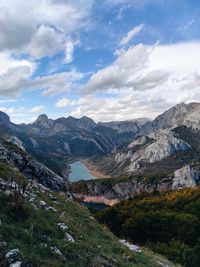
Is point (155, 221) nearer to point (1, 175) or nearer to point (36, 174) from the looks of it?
point (36, 174)

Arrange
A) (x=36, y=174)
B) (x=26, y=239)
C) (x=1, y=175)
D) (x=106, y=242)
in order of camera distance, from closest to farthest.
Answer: (x=26, y=239), (x=106, y=242), (x=1, y=175), (x=36, y=174)

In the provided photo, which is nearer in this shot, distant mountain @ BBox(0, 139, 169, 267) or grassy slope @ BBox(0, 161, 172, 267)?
distant mountain @ BBox(0, 139, 169, 267)

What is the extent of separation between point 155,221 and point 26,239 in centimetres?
5041

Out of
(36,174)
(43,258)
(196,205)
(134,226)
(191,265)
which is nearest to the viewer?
(43,258)

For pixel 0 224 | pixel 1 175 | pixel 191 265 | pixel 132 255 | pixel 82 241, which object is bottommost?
pixel 191 265

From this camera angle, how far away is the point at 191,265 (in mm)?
37656

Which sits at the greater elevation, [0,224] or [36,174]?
[36,174]

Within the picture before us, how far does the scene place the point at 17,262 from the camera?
1259 centimetres

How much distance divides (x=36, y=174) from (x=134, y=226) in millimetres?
24495

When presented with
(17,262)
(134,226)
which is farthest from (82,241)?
(134,226)

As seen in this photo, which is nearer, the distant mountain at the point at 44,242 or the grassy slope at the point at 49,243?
the distant mountain at the point at 44,242

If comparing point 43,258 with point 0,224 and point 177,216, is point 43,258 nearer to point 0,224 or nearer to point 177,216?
point 0,224

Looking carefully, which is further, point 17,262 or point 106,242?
point 106,242

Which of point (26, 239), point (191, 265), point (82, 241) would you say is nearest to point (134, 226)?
point (191, 265)
